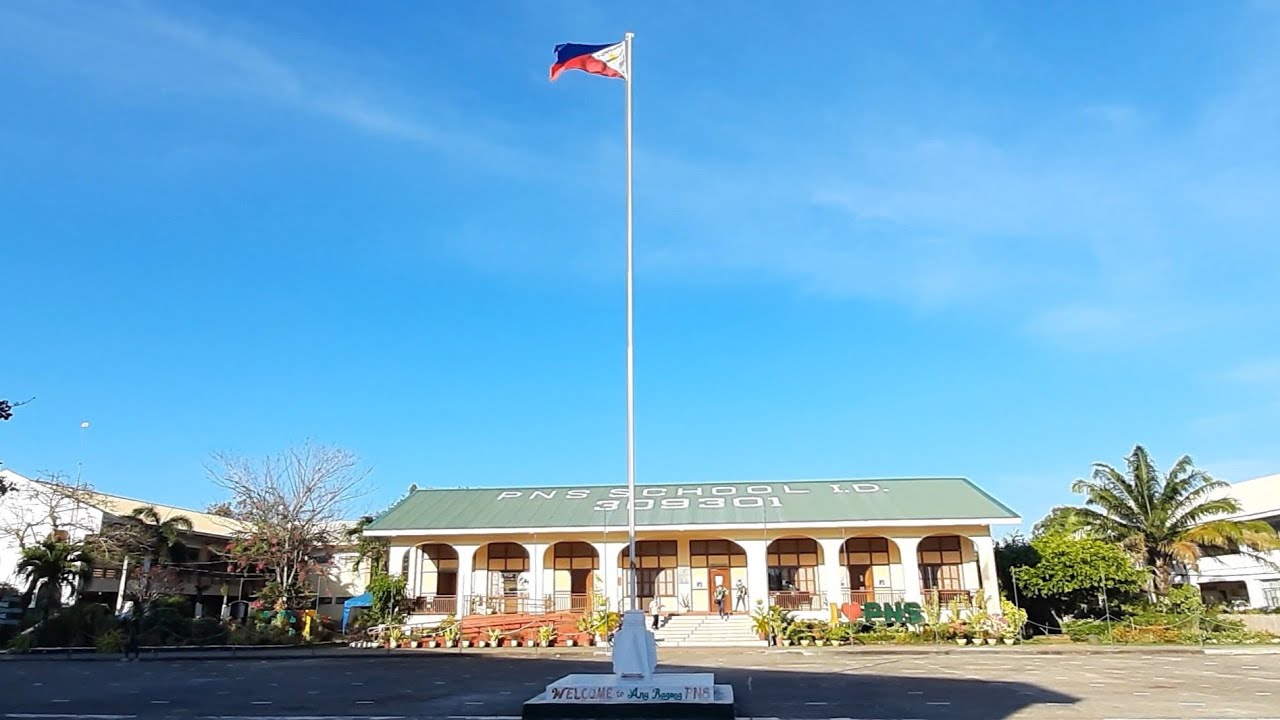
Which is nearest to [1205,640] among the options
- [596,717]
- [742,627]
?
[742,627]

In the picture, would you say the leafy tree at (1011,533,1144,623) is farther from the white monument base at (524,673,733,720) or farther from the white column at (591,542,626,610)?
the white monument base at (524,673,733,720)

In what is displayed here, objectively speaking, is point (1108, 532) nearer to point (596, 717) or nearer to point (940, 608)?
point (940, 608)

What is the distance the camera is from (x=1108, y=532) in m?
33.3

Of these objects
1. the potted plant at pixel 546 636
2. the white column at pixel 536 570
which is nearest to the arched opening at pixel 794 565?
the white column at pixel 536 570

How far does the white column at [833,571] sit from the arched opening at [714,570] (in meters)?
2.97

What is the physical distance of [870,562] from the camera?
1219 inches

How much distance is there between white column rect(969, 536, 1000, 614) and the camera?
91.8 ft

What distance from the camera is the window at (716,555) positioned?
31359 mm

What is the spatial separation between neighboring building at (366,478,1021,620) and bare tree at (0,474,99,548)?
15064mm

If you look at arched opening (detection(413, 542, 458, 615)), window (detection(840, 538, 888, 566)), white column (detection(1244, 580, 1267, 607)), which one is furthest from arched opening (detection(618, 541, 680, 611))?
white column (detection(1244, 580, 1267, 607))

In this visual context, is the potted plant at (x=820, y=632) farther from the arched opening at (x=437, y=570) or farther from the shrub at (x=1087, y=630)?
the arched opening at (x=437, y=570)

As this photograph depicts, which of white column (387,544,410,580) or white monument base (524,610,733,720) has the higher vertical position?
white column (387,544,410,580)

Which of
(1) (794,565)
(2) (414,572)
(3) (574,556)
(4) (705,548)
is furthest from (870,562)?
(2) (414,572)

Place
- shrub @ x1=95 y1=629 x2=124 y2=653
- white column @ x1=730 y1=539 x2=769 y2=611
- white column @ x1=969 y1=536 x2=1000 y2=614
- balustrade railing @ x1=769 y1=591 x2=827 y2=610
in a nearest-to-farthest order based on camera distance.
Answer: shrub @ x1=95 y1=629 x2=124 y2=653, white column @ x1=969 y1=536 x2=1000 y2=614, white column @ x1=730 y1=539 x2=769 y2=611, balustrade railing @ x1=769 y1=591 x2=827 y2=610
